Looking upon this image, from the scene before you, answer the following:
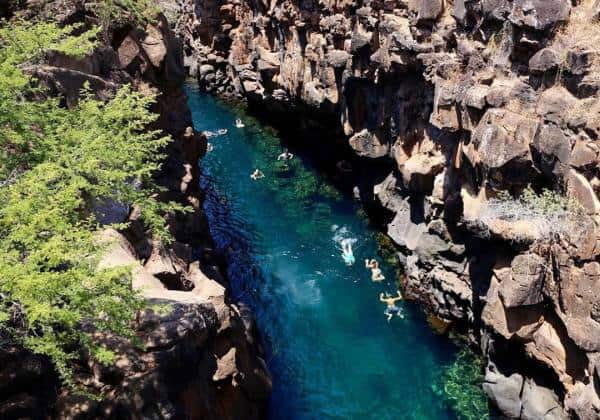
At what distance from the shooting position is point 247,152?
116ft

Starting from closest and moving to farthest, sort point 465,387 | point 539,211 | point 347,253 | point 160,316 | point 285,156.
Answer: point 160,316, point 539,211, point 465,387, point 347,253, point 285,156

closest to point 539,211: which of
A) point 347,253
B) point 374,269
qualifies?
point 374,269

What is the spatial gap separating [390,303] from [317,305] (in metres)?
2.93

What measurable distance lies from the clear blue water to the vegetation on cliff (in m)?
8.23

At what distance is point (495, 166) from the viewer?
14.6m

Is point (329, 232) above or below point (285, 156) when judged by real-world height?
below

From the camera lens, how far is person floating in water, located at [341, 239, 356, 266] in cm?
2321

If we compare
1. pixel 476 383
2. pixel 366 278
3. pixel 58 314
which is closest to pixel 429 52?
pixel 366 278

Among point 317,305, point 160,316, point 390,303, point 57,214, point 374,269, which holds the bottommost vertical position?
point 317,305

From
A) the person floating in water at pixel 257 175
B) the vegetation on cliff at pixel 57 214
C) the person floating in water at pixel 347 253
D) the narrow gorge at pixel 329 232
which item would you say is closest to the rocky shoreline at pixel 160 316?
the narrow gorge at pixel 329 232

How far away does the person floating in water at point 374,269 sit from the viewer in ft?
72.1

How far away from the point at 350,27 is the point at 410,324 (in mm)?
14408

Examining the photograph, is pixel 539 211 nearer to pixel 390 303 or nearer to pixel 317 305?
pixel 390 303

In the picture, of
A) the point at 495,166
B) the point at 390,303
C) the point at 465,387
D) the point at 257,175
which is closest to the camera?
the point at 495,166
